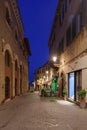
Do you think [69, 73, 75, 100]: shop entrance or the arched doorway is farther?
the arched doorway

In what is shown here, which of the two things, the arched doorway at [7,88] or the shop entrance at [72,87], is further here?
the arched doorway at [7,88]

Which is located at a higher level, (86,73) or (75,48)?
(75,48)

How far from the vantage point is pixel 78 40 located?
1755 cm

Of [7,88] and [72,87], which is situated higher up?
[72,87]

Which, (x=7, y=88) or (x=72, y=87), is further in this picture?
(x=7, y=88)

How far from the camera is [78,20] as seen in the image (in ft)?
58.9

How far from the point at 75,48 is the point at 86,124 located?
9980mm

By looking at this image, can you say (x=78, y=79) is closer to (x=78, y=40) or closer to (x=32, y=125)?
(x=78, y=40)

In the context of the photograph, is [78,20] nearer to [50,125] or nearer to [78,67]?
[78,67]

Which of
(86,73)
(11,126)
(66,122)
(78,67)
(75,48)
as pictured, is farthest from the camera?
(75,48)

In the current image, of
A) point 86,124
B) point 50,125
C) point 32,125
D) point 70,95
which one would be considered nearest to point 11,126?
point 32,125

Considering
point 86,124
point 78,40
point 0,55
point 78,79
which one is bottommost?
point 86,124

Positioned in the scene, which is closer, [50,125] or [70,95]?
[50,125]

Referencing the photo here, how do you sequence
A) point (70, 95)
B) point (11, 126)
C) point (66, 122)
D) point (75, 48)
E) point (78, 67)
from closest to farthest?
point (11, 126) → point (66, 122) → point (78, 67) → point (75, 48) → point (70, 95)
